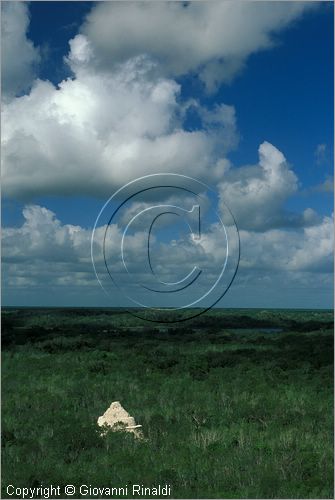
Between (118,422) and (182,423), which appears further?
(182,423)

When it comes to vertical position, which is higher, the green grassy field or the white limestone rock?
the white limestone rock

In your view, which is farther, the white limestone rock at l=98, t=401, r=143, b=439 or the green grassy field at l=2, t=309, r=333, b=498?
the white limestone rock at l=98, t=401, r=143, b=439

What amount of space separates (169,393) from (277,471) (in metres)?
12.1

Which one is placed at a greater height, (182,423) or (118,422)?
(118,422)

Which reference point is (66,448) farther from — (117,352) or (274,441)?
(117,352)

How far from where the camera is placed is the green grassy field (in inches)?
470

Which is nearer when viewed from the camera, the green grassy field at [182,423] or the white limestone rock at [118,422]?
the green grassy field at [182,423]

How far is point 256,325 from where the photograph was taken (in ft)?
332

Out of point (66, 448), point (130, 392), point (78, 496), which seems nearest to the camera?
point (78, 496)

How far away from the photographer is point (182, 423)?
1764 cm

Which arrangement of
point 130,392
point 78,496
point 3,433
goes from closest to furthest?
point 78,496
point 3,433
point 130,392

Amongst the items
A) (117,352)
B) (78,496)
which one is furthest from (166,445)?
(117,352)

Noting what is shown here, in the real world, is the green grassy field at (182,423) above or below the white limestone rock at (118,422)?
below

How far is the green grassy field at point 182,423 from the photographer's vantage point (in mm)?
11930
